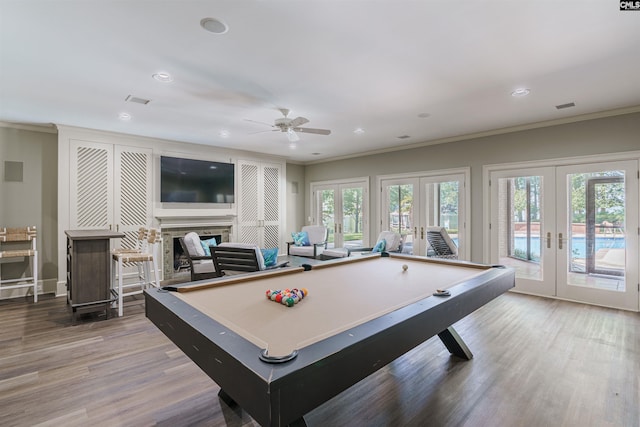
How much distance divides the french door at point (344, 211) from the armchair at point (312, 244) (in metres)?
0.53

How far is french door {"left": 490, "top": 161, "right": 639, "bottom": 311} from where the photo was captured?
4055mm

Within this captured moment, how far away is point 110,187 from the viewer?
17.1 ft

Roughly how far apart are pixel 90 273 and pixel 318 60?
3.45 meters

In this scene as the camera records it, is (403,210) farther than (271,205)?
No

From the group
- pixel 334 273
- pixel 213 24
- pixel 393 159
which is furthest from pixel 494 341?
pixel 393 159

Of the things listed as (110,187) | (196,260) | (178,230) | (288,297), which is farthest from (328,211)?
(288,297)

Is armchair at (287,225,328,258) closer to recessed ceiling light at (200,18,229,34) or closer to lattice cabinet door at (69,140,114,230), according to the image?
lattice cabinet door at (69,140,114,230)

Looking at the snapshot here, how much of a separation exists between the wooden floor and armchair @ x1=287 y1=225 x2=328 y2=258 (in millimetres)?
3651

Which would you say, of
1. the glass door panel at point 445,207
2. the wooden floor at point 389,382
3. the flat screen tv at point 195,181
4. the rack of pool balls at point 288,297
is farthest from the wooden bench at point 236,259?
the glass door panel at point 445,207

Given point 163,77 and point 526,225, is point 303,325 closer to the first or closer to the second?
point 163,77

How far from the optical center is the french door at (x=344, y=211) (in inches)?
278

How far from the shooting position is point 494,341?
3.07m

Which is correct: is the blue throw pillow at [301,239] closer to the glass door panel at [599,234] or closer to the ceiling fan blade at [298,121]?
the ceiling fan blade at [298,121]

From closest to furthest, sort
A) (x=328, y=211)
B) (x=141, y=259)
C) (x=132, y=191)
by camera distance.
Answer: (x=141, y=259) → (x=132, y=191) → (x=328, y=211)
